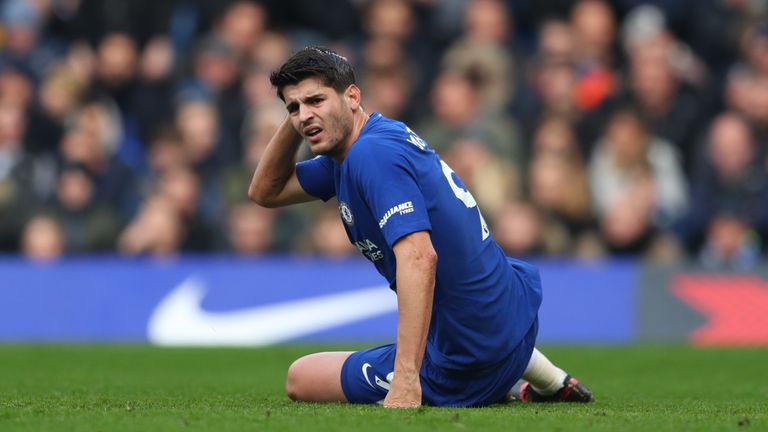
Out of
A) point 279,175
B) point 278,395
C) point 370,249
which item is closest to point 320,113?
point 370,249

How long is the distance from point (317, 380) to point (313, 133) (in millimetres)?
1422

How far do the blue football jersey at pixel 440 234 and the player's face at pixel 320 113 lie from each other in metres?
0.12

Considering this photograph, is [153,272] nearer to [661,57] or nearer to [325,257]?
[325,257]

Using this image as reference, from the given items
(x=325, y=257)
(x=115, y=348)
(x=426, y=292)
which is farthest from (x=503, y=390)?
(x=325, y=257)

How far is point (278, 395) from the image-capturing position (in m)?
7.51

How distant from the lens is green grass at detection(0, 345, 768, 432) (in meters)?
5.49

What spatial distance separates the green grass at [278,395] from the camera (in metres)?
5.49

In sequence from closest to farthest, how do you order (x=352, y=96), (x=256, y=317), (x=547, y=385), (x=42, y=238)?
1. (x=352, y=96)
2. (x=547, y=385)
3. (x=256, y=317)
4. (x=42, y=238)

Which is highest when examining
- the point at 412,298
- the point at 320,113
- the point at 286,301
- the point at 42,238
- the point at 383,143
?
the point at 42,238

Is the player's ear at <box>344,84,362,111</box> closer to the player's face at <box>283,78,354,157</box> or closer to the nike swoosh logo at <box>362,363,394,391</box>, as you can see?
the player's face at <box>283,78,354,157</box>

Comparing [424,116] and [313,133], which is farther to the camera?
[424,116]

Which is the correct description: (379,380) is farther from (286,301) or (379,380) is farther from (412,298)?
(286,301)

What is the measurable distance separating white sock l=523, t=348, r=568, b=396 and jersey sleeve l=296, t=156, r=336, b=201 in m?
1.39

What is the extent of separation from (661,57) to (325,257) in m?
4.45
